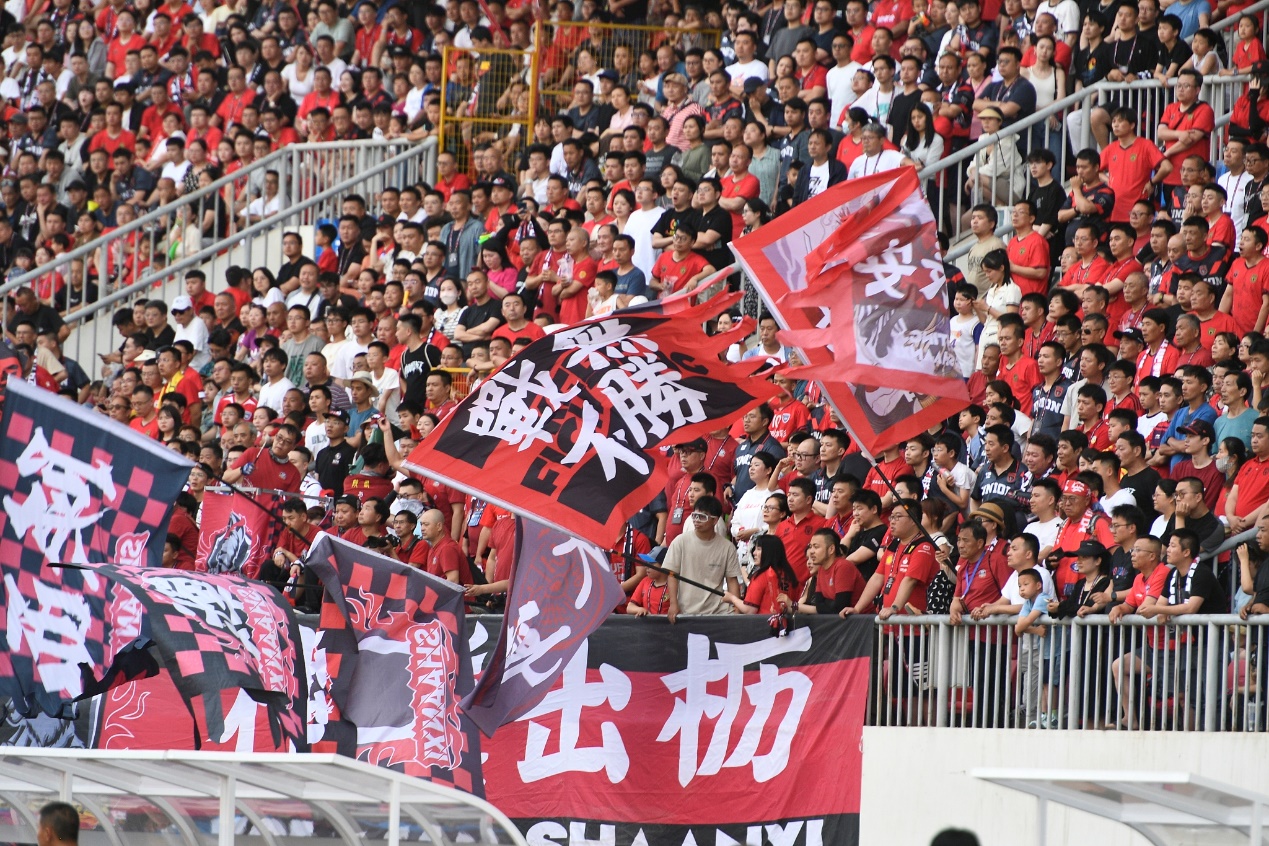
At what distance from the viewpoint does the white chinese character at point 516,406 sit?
39.5 feet

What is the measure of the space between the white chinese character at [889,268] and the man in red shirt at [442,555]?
429cm

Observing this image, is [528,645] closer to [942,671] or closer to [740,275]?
[942,671]

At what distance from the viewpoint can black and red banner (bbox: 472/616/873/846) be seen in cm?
1339

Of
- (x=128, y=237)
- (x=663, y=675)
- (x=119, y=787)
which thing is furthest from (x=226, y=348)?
(x=119, y=787)

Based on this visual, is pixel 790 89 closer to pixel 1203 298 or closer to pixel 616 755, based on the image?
pixel 1203 298

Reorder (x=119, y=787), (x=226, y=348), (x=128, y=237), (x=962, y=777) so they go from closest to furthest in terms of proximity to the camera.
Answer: (x=119, y=787)
(x=962, y=777)
(x=226, y=348)
(x=128, y=237)

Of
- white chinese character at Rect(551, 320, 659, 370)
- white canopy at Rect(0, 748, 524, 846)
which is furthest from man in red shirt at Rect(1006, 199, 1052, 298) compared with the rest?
white canopy at Rect(0, 748, 524, 846)

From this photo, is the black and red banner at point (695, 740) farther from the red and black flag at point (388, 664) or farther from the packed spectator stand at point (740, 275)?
the red and black flag at point (388, 664)

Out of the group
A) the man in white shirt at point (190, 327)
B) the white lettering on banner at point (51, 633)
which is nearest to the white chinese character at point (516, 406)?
the white lettering on banner at point (51, 633)

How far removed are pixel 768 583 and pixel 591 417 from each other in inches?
94.0

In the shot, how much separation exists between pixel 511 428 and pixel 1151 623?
3891mm

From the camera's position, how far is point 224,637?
437 inches

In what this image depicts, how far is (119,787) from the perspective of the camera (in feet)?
27.7

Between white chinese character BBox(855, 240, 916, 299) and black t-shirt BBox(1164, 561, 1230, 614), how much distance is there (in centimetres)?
233
